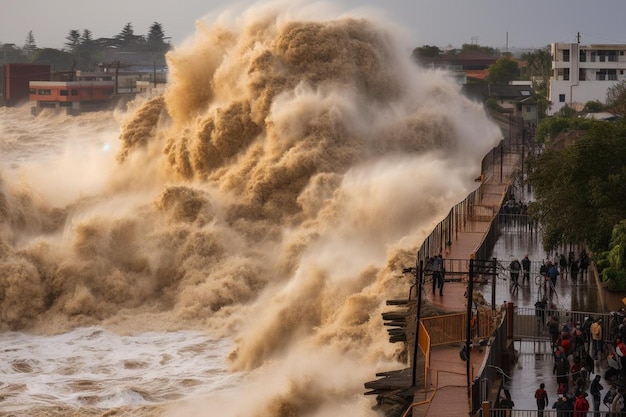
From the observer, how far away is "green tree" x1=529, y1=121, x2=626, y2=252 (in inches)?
1211

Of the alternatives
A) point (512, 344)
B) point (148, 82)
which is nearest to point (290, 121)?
point (512, 344)

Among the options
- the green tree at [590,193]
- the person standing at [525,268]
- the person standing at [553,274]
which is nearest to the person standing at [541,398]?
the person standing at [553,274]

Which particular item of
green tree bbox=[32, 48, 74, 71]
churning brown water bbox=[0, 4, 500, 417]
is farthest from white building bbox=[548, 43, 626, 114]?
green tree bbox=[32, 48, 74, 71]

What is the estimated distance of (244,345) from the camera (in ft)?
102

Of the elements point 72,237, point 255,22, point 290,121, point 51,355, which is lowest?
point 51,355

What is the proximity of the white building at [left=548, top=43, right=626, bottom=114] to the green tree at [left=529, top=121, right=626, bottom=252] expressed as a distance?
6026cm

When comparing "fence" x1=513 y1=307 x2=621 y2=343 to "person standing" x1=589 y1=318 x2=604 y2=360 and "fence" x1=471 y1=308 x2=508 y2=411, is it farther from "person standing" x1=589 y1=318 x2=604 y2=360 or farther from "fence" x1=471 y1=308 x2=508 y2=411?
"person standing" x1=589 y1=318 x2=604 y2=360

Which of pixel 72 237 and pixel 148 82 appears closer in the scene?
pixel 72 237

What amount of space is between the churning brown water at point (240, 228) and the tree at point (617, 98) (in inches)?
652

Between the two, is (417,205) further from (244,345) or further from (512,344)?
(512,344)

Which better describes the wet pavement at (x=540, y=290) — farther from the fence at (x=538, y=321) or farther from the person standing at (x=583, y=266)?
the fence at (x=538, y=321)

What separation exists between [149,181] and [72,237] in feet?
29.7

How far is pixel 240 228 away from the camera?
41.7 m

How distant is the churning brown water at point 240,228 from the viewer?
1126 inches
